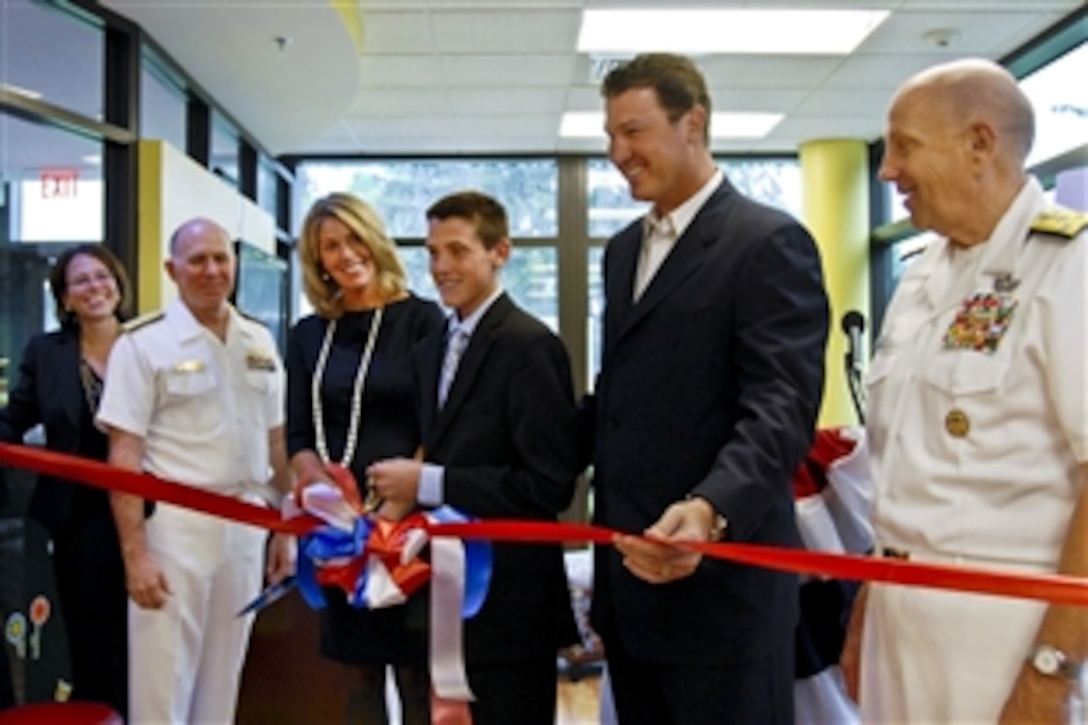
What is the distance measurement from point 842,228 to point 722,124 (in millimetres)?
1370

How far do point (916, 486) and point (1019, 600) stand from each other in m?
0.21

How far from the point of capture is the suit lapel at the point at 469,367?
75.5 inches

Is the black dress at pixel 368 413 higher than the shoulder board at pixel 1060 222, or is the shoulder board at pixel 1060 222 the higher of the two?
the shoulder board at pixel 1060 222

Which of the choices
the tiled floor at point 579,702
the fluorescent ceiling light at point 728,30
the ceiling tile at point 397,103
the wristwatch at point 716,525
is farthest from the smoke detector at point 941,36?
the wristwatch at point 716,525

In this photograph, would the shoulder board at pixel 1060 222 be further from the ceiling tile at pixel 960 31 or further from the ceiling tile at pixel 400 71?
the ceiling tile at pixel 400 71

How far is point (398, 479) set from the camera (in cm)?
186

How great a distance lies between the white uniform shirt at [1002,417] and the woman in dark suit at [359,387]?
1019 millimetres

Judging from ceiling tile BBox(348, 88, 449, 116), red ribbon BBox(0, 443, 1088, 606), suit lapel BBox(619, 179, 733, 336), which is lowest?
red ribbon BBox(0, 443, 1088, 606)

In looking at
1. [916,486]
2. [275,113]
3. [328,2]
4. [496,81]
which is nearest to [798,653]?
[916,486]

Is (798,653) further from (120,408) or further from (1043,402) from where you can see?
(120,408)

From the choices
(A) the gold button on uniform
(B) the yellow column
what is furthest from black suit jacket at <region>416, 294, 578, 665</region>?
(B) the yellow column

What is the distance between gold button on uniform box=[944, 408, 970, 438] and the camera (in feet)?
4.61

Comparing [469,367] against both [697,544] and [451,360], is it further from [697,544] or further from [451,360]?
[697,544]

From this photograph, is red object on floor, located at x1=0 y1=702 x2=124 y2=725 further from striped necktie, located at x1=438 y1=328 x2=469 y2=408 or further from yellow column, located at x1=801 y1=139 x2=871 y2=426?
yellow column, located at x1=801 y1=139 x2=871 y2=426
